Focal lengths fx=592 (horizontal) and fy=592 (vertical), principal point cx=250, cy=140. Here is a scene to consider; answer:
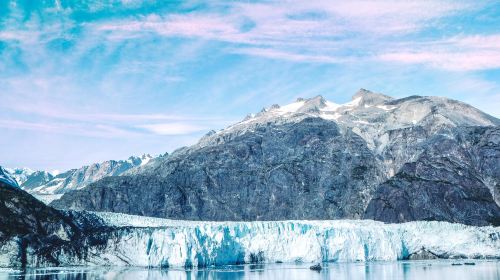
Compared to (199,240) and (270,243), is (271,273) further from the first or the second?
(270,243)

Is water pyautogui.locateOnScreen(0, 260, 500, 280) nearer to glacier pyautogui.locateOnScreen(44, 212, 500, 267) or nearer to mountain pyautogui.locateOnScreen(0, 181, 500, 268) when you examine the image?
glacier pyautogui.locateOnScreen(44, 212, 500, 267)

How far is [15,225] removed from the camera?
Answer: 355ft

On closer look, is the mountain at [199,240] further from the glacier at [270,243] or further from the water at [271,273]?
the water at [271,273]

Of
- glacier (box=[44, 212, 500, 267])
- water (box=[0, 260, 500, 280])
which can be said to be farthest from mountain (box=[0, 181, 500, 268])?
water (box=[0, 260, 500, 280])

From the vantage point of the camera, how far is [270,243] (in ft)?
411

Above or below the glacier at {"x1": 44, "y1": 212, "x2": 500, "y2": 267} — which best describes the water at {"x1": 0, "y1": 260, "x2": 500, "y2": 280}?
below

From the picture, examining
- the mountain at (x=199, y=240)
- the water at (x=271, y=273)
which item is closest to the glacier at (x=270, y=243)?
the mountain at (x=199, y=240)

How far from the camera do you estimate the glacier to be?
10950cm

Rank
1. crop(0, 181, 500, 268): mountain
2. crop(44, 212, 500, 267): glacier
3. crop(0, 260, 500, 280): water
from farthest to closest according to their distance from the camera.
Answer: crop(44, 212, 500, 267): glacier < crop(0, 181, 500, 268): mountain < crop(0, 260, 500, 280): water

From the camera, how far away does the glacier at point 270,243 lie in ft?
359

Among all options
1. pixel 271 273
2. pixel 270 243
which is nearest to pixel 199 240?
pixel 271 273

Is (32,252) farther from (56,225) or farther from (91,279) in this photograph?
(91,279)

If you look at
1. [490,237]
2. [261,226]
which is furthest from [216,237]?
[490,237]

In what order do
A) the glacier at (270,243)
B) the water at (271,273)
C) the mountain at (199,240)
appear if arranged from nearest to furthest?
the water at (271,273), the mountain at (199,240), the glacier at (270,243)
